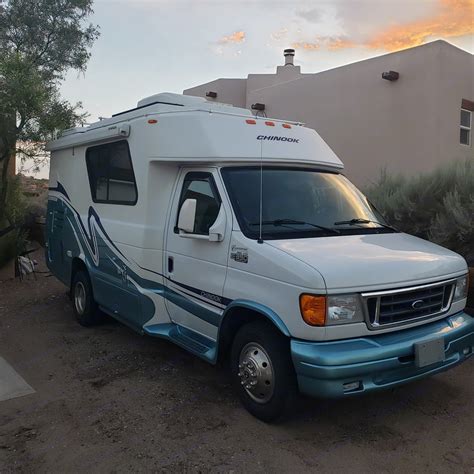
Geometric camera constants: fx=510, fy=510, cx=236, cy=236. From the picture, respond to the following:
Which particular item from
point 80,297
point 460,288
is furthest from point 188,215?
point 80,297

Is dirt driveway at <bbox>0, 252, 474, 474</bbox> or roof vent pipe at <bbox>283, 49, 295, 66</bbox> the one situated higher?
roof vent pipe at <bbox>283, 49, 295, 66</bbox>

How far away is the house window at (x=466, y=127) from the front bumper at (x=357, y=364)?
10.4 metres

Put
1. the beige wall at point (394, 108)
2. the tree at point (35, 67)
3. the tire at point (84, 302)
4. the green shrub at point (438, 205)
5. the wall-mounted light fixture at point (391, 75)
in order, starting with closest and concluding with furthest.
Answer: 1. the tire at point (84, 302)
2. the green shrub at point (438, 205)
3. the tree at point (35, 67)
4. the beige wall at point (394, 108)
5. the wall-mounted light fixture at point (391, 75)

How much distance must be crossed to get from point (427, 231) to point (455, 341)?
3939 mm

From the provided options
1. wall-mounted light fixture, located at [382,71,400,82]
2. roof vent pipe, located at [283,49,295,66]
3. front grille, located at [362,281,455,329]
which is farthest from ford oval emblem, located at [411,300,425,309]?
roof vent pipe, located at [283,49,295,66]

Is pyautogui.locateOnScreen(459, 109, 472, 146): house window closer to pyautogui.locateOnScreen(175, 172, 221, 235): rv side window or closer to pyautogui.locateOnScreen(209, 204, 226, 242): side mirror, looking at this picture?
pyautogui.locateOnScreen(175, 172, 221, 235): rv side window

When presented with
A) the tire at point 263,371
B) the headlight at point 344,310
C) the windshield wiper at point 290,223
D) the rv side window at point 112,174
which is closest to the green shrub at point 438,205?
the windshield wiper at point 290,223

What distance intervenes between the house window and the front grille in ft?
32.6

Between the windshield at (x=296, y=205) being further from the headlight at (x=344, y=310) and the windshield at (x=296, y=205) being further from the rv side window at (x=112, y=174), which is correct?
the rv side window at (x=112, y=174)

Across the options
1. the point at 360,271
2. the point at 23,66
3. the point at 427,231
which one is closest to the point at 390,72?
the point at 427,231

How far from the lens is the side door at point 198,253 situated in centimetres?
438

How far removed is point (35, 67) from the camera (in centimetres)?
991

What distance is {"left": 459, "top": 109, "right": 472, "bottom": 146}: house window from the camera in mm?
12831

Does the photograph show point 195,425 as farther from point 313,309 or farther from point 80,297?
point 80,297
